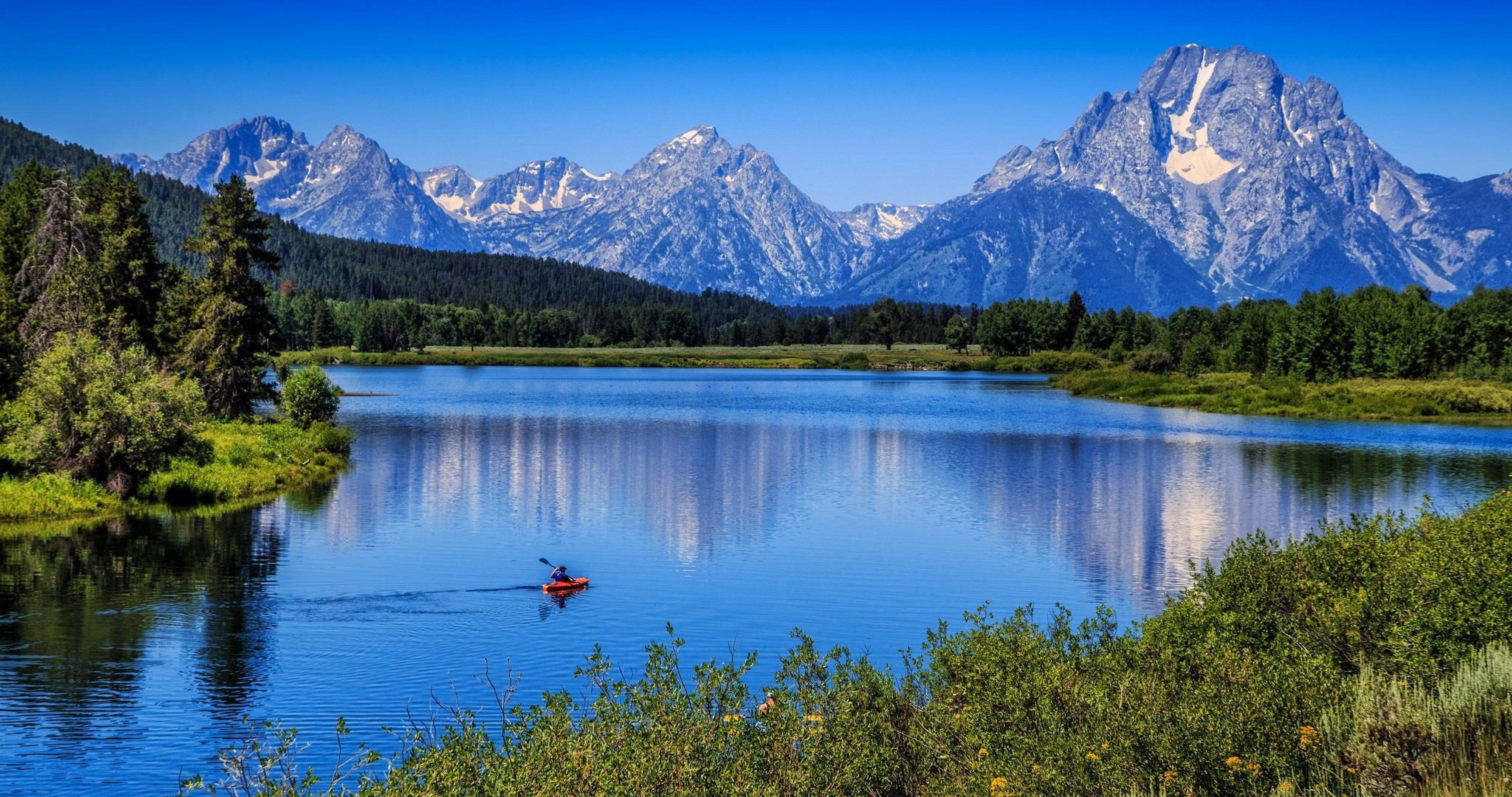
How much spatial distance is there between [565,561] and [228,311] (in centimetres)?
4172

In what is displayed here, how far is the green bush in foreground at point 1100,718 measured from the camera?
49.8 ft

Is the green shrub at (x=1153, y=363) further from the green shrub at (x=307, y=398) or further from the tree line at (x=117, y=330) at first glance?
the tree line at (x=117, y=330)

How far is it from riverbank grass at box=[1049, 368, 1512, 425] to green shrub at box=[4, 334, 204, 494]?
372ft

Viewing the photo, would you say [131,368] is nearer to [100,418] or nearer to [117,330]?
[100,418]

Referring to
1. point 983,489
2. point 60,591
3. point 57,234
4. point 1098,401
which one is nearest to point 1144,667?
point 60,591

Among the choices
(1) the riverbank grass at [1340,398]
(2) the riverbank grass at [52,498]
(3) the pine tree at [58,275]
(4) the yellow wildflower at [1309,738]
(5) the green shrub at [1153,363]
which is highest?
(3) the pine tree at [58,275]

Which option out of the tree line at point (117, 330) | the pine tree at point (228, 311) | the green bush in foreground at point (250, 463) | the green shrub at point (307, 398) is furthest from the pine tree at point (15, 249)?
the green shrub at point (307, 398)

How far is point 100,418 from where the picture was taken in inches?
1895

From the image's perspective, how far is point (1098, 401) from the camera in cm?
15188

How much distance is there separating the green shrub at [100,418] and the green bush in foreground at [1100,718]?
3200 cm

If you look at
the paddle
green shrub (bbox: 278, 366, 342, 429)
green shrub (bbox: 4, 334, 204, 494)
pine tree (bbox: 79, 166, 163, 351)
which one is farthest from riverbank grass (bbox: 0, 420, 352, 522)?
the paddle

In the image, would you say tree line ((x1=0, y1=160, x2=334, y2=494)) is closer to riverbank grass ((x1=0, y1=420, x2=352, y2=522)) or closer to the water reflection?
riverbank grass ((x1=0, y1=420, x2=352, y2=522))

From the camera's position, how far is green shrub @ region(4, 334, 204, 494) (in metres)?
48.2

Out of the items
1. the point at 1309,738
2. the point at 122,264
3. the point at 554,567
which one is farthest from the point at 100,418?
the point at 1309,738
